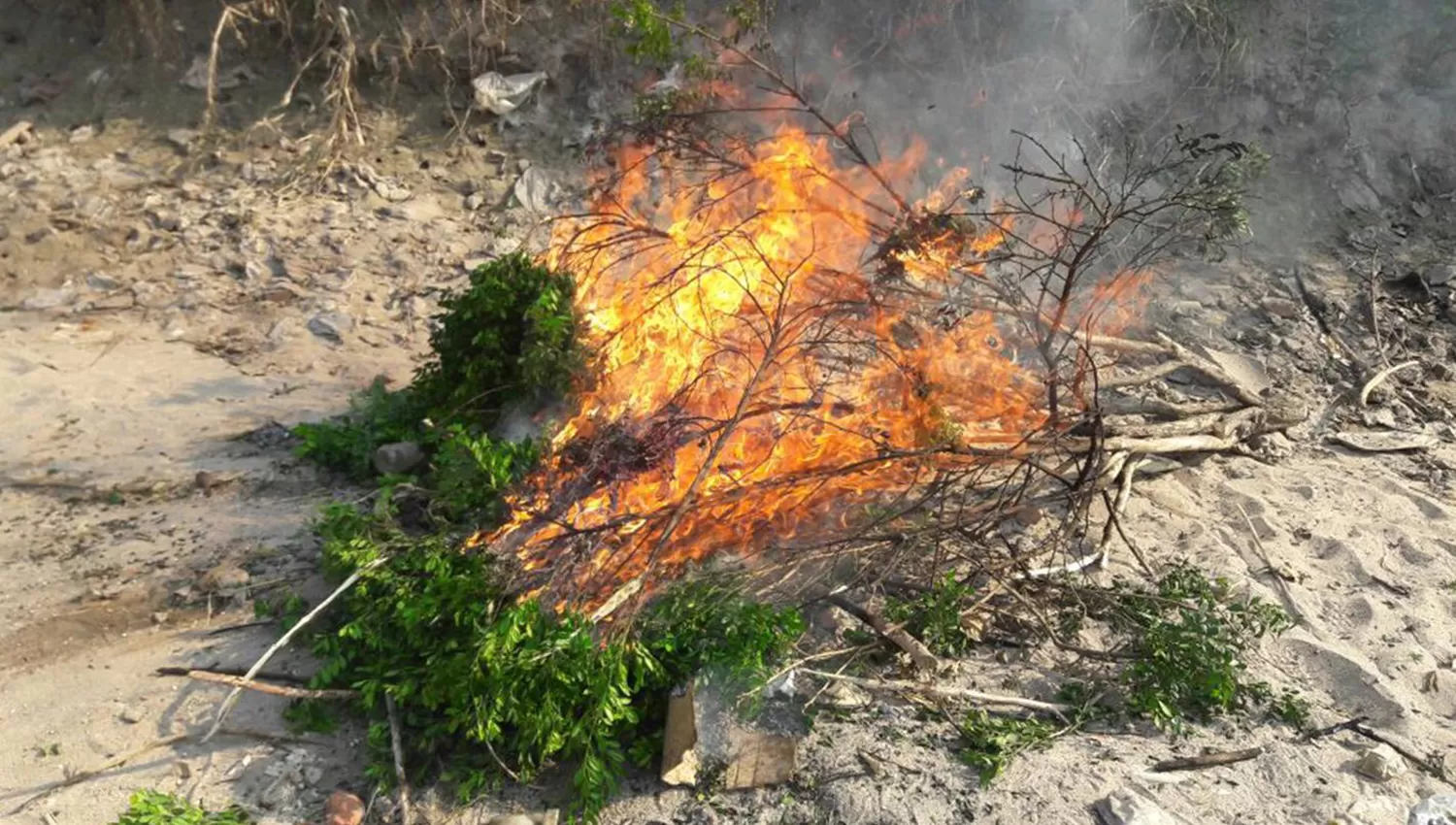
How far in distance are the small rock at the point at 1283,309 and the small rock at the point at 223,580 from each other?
6.94m

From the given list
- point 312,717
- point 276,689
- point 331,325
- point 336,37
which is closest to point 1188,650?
point 312,717

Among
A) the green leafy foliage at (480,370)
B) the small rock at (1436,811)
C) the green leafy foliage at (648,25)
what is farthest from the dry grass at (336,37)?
the small rock at (1436,811)

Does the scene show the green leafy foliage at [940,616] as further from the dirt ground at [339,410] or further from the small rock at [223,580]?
the small rock at [223,580]

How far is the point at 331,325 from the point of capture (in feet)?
25.8

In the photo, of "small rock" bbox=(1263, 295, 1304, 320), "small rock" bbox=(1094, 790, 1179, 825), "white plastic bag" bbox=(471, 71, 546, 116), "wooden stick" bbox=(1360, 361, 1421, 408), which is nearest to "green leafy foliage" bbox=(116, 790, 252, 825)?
"small rock" bbox=(1094, 790, 1179, 825)

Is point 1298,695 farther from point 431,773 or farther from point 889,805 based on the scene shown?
point 431,773

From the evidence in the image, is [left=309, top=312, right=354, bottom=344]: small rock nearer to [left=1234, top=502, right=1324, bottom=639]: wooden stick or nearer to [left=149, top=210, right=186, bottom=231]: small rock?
[left=149, top=210, right=186, bottom=231]: small rock

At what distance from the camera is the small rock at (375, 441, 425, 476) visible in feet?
18.7

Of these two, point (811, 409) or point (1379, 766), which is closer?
point (1379, 766)

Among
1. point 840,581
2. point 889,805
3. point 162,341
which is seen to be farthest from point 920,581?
point 162,341

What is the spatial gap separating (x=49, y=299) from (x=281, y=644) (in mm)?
5040

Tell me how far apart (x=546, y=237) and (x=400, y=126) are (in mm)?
1714

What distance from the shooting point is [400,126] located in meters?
9.75

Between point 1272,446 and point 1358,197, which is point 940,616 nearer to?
point 1272,446
